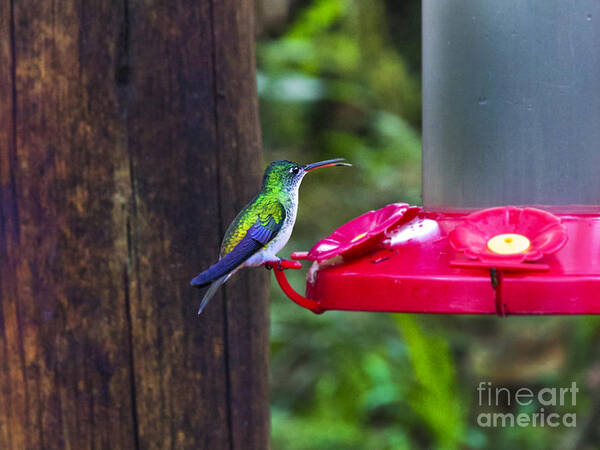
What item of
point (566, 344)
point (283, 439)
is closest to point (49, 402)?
point (283, 439)

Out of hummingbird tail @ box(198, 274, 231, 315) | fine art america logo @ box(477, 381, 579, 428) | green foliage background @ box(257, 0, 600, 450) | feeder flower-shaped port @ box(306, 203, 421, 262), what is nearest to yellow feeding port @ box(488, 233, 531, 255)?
feeder flower-shaped port @ box(306, 203, 421, 262)

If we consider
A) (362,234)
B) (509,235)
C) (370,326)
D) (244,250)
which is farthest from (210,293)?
(370,326)

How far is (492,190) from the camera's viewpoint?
2305 millimetres

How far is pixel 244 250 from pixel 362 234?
29 cm

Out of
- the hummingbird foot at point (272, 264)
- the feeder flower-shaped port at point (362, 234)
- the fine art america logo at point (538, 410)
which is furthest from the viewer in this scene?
the fine art america logo at point (538, 410)

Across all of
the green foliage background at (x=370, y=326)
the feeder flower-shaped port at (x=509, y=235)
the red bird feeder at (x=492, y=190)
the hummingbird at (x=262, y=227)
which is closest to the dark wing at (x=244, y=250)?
the hummingbird at (x=262, y=227)

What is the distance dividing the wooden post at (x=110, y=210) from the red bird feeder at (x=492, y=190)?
33 centimetres

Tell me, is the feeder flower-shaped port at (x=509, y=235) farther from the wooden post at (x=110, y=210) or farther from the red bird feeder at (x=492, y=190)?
the wooden post at (x=110, y=210)

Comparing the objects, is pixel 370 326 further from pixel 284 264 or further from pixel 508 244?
pixel 508 244

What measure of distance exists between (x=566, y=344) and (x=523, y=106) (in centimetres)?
413

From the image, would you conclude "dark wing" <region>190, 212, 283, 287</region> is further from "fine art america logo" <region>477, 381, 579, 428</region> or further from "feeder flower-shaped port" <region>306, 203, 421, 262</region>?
"fine art america logo" <region>477, 381, 579, 428</region>

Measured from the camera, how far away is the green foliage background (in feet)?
16.3

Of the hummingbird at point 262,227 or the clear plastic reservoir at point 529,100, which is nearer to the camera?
the hummingbird at point 262,227

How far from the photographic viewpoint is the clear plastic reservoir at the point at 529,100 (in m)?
2.22
